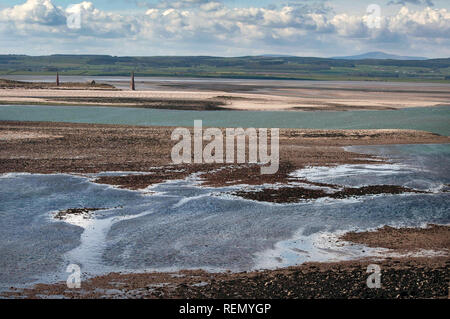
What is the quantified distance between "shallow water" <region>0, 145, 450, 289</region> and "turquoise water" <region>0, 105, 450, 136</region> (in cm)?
2225

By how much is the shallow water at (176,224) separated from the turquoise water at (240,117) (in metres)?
22.3

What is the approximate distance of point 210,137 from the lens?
1682 inches

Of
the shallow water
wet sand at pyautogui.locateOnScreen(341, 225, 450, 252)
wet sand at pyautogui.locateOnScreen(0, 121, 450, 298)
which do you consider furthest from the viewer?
wet sand at pyautogui.locateOnScreen(341, 225, 450, 252)

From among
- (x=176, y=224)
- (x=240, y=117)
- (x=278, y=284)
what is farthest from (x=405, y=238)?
(x=240, y=117)

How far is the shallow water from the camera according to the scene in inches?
682

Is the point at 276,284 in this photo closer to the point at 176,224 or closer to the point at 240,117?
the point at 176,224

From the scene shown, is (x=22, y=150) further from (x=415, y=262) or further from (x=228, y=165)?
(x=415, y=262)

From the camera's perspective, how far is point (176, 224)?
70.3 ft

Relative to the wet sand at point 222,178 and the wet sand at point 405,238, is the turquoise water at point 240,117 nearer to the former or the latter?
the wet sand at point 222,178

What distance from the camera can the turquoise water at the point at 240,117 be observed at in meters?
51.7

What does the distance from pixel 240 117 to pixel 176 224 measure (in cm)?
3569

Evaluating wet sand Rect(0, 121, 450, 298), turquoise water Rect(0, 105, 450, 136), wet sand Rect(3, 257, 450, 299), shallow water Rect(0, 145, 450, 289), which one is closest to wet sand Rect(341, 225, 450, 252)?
wet sand Rect(0, 121, 450, 298)

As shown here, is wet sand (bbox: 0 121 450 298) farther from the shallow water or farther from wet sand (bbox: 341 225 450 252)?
the shallow water

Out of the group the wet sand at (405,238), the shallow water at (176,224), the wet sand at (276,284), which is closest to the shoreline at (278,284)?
the wet sand at (276,284)
